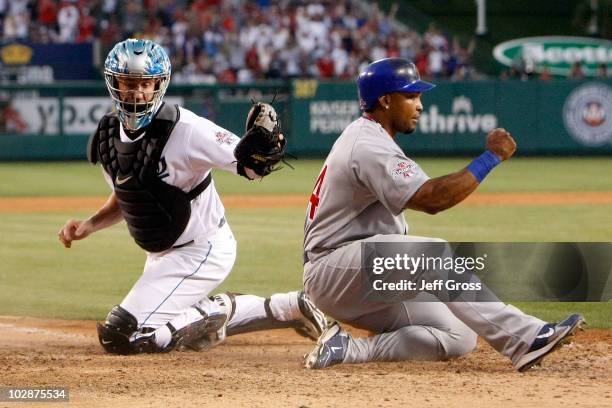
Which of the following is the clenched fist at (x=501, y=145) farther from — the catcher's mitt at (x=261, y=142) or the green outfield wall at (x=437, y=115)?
the green outfield wall at (x=437, y=115)

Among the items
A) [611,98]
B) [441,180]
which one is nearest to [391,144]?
[441,180]

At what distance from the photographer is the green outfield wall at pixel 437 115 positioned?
20.9 metres

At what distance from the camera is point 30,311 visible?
24.8ft

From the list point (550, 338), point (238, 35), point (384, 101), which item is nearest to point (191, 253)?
point (384, 101)

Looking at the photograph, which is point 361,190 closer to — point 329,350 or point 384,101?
point 384,101

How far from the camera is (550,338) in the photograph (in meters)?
5.12

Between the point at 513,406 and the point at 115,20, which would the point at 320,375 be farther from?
the point at 115,20

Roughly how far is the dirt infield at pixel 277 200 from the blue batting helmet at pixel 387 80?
8611 millimetres

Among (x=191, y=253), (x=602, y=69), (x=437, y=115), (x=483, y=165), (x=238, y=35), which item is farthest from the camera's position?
(x=602, y=69)

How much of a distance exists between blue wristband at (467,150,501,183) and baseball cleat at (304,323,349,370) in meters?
1.11

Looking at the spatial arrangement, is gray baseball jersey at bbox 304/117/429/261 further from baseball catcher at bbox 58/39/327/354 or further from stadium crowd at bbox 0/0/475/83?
stadium crowd at bbox 0/0/475/83

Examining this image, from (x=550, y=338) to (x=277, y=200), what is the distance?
989 centimetres

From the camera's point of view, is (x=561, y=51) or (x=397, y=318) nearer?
(x=397, y=318)

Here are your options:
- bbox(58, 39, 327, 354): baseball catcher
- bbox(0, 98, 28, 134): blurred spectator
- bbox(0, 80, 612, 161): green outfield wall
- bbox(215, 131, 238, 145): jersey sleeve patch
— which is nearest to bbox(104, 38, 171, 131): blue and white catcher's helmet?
bbox(58, 39, 327, 354): baseball catcher
